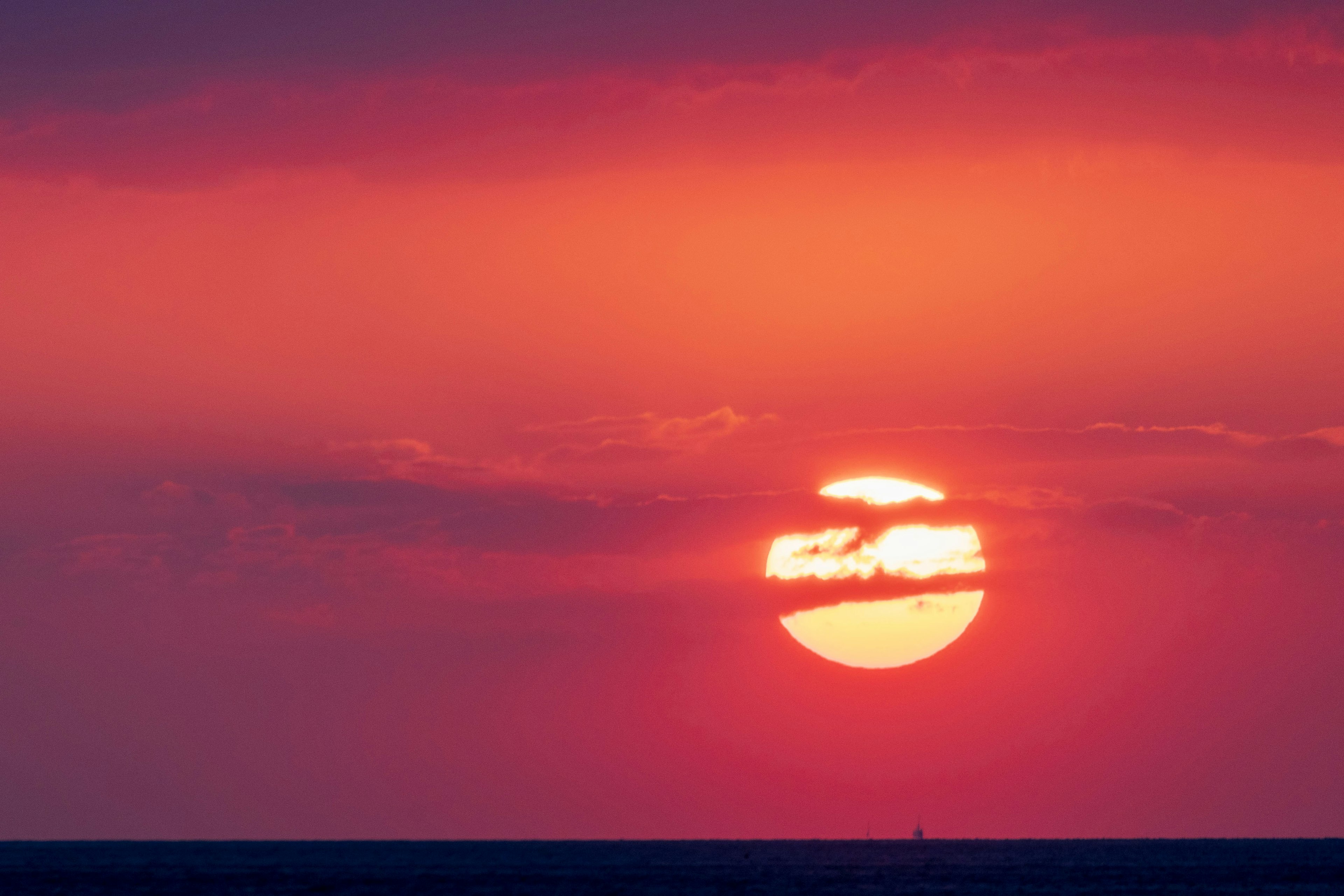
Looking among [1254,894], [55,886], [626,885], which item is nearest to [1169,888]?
[1254,894]

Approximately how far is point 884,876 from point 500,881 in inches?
1669

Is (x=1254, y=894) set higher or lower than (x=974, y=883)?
lower

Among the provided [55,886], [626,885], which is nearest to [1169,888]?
[626,885]

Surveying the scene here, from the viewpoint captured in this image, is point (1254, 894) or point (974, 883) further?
point (974, 883)

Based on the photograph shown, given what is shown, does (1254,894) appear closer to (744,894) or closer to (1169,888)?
(1169,888)

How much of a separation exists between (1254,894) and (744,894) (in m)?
43.1

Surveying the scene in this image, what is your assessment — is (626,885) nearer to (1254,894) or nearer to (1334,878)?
(1254,894)

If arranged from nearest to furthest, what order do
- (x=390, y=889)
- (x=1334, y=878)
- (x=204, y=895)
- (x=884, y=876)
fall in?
(x=204, y=895)
(x=390, y=889)
(x=1334, y=878)
(x=884, y=876)

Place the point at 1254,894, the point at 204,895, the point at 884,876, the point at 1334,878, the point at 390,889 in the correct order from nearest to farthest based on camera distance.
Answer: the point at 1254,894
the point at 204,895
the point at 390,889
the point at 1334,878
the point at 884,876

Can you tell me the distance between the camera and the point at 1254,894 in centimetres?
14938

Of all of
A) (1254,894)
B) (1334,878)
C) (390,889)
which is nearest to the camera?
(1254,894)

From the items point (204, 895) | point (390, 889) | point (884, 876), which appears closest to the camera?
point (204, 895)

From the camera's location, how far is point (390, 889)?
573ft

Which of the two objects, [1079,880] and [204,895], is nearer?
[204,895]
